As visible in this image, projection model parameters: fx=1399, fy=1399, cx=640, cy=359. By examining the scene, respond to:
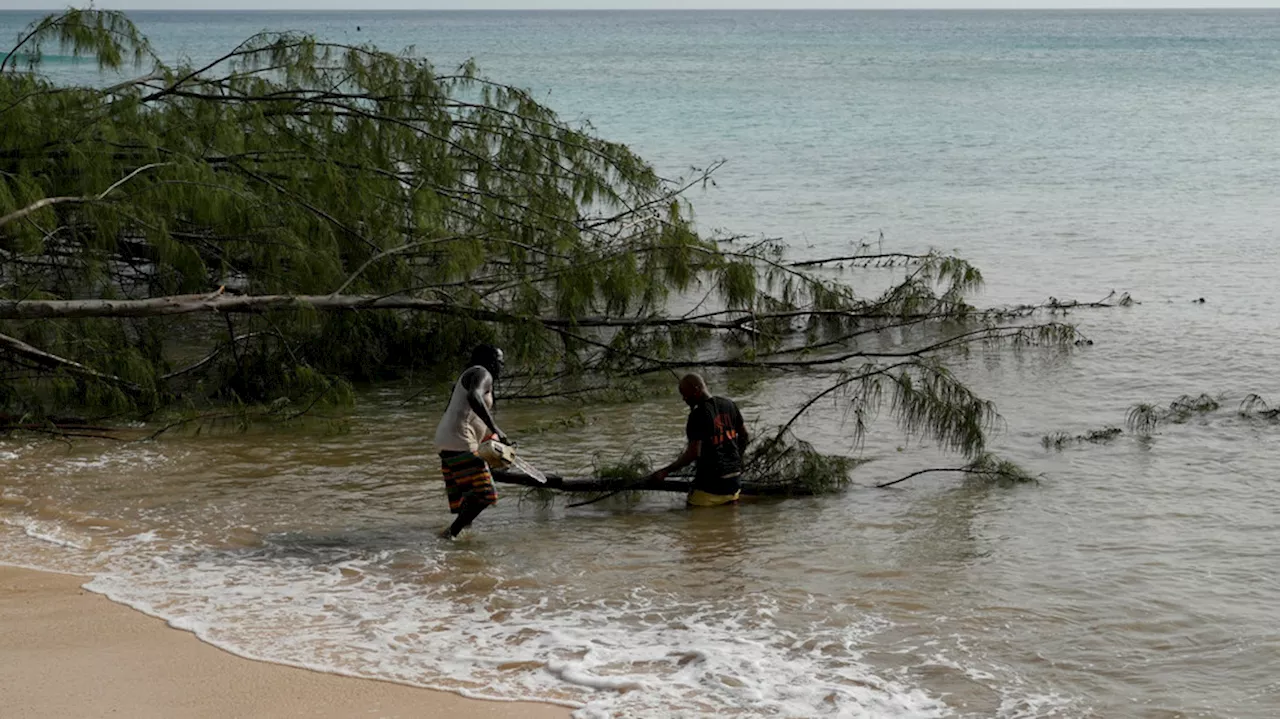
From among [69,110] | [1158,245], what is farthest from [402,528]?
[1158,245]

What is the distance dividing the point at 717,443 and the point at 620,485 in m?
0.79

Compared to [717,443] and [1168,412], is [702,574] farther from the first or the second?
[1168,412]

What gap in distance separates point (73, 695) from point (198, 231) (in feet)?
22.9

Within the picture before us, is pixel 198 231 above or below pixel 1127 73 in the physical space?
below

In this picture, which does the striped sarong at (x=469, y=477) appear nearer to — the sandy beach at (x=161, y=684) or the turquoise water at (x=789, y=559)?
the turquoise water at (x=789, y=559)

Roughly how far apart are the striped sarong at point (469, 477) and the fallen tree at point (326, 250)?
2.07m

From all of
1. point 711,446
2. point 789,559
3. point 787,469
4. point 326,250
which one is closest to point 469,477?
point 711,446

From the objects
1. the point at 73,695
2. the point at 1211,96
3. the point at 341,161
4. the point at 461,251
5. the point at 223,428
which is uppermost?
the point at 1211,96

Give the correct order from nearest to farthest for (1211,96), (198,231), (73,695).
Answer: (73,695) < (198,231) < (1211,96)

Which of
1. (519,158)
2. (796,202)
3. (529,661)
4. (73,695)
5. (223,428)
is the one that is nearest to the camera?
(73,695)

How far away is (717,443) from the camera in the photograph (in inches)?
357

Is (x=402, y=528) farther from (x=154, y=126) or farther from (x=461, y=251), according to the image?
(x=154, y=126)

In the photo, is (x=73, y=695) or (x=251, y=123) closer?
(x=73, y=695)

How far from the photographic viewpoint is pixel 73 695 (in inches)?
237
